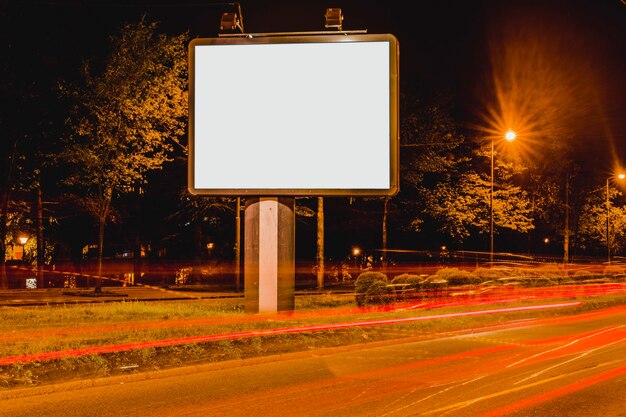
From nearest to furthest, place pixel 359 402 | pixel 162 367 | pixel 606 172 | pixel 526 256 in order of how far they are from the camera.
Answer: pixel 359 402
pixel 162 367
pixel 526 256
pixel 606 172

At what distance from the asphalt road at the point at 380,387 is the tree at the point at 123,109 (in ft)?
61.9

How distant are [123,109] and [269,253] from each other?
17220mm

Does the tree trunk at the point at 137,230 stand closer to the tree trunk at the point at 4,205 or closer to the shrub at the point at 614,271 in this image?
the tree trunk at the point at 4,205

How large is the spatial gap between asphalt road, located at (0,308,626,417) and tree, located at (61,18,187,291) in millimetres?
18858

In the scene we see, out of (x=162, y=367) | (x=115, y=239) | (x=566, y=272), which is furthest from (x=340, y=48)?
(x=115, y=239)

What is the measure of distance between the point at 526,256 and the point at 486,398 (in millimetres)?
45025

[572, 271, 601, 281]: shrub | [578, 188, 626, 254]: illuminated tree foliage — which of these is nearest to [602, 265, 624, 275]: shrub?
→ [572, 271, 601, 281]: shrub

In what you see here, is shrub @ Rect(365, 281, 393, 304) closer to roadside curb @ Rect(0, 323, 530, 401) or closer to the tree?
roadside curb @ Rect(0, 323, 530, 401)

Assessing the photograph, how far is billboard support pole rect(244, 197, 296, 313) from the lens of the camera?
1564 cm

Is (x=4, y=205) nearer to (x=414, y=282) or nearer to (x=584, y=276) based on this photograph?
(x=414, y=282)

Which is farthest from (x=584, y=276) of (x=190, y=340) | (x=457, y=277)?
(x=190, y=340)

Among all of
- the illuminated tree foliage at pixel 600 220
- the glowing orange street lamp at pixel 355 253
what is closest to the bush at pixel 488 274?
the glowing orange street lamp at pixel 355 253

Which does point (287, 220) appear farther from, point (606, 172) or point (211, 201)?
point (606, 172)

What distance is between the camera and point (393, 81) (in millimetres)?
14859
